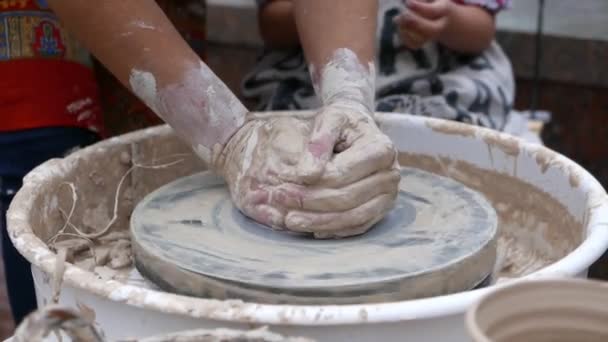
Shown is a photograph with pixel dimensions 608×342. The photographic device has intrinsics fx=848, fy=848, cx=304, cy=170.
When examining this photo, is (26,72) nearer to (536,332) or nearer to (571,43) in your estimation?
(536,332)

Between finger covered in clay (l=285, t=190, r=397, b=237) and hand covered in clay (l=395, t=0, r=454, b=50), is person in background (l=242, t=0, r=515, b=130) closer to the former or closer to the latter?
hand covered in clay (l=395, t=0, r=454, b=50)

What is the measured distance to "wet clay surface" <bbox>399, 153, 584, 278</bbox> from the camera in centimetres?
142

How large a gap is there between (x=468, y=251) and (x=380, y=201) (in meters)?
0.14

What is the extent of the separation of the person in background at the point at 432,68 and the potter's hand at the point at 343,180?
0.64 metres

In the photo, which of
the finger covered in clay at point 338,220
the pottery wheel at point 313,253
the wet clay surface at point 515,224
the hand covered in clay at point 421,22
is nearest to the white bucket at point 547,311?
the pottery wheel at point 313,253

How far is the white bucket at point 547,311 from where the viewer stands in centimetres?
74

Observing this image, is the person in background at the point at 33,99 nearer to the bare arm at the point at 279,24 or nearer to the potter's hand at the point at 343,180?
the bare arm at the point at 279,24

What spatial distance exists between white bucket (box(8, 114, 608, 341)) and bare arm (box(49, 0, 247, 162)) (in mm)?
241

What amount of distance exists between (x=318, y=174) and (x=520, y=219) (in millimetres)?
590

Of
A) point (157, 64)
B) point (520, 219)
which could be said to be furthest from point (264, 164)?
point (520, 219)

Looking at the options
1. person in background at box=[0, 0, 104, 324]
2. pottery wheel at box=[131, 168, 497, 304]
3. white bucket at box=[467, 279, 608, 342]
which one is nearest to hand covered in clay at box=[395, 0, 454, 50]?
pottery wheel at box=[131, 168, 497, 304]

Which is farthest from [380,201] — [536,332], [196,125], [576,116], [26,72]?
[576,116]

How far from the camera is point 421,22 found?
5.66 feet

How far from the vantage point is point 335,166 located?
1120mm
